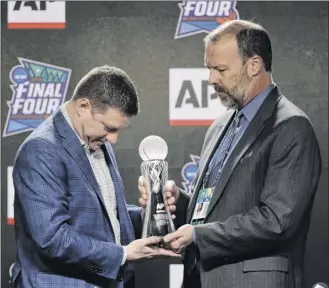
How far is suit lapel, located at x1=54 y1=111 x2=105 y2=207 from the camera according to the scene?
9.95 feet

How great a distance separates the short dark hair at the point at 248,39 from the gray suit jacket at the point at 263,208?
0.24 meters

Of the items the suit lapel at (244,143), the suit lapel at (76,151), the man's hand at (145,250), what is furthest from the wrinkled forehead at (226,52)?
the man's hand at (145,250)

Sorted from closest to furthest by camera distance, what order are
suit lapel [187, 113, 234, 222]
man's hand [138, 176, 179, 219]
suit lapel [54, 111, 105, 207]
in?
1. suit lapel [54, 111, 105, 207]
2. man's hand [138, 176, 179, 219]
3. suit lapel [187, 113, 234, 222]

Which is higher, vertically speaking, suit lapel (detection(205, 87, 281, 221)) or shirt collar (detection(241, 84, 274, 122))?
shirt collar (detection(241, 84, 274, 122))

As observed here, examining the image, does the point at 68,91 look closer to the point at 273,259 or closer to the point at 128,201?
the point at 128,201

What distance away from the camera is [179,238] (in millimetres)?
3008

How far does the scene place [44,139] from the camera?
3010 mm

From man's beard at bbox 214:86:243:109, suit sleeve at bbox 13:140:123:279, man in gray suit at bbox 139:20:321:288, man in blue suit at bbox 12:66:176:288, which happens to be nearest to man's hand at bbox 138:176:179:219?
man in gray suit at bbox 139:20:321:288

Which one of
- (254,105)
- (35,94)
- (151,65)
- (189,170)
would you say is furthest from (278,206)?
(35,94)

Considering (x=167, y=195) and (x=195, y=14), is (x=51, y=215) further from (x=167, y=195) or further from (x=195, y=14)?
(x=195, y=14)

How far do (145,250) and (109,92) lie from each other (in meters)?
Answer: 0.59

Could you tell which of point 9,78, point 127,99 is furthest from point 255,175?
point 9,78

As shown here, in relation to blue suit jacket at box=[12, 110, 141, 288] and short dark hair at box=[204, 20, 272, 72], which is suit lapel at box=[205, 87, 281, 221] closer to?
short dark hair at box=[204, 20, 272, 72]

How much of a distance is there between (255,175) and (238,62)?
45 centimetres
